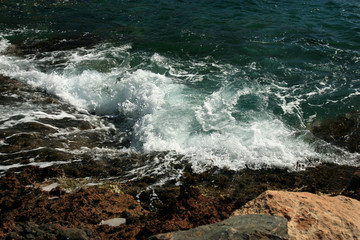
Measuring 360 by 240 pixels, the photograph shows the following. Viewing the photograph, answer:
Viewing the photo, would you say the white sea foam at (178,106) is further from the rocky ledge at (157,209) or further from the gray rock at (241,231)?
the gray rock at (241,231)

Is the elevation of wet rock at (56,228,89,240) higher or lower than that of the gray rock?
lower

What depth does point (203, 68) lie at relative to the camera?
35.0 feet

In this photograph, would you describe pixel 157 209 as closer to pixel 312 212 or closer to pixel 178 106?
pixel 312 212

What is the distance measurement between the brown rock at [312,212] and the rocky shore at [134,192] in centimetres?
1

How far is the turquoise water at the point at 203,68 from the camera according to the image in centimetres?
723

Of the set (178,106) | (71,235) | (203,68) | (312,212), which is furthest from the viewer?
(203,68)

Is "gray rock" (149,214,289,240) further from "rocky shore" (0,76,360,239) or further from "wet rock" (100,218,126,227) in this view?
"wet rock" (100,218,126,227)

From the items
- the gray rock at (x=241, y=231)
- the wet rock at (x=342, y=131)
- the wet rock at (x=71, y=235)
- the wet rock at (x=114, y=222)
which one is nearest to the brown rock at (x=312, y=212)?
the gray rock at (x=241, y=231)

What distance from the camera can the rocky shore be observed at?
3.52 meters

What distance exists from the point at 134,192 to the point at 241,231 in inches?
104

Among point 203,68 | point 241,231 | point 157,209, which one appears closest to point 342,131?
point 203,68

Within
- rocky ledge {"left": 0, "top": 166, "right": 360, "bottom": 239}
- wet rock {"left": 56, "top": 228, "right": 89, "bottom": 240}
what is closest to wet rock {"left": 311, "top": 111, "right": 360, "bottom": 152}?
rocky ledge {"left": 0, "top": 166, "right": 360, "bottom": 239}

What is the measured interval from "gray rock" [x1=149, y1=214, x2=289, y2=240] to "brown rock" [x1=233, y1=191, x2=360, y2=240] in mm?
295

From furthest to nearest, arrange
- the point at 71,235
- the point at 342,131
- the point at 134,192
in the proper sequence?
the point at 342,131, the point at 134,192, the point at 71,235
